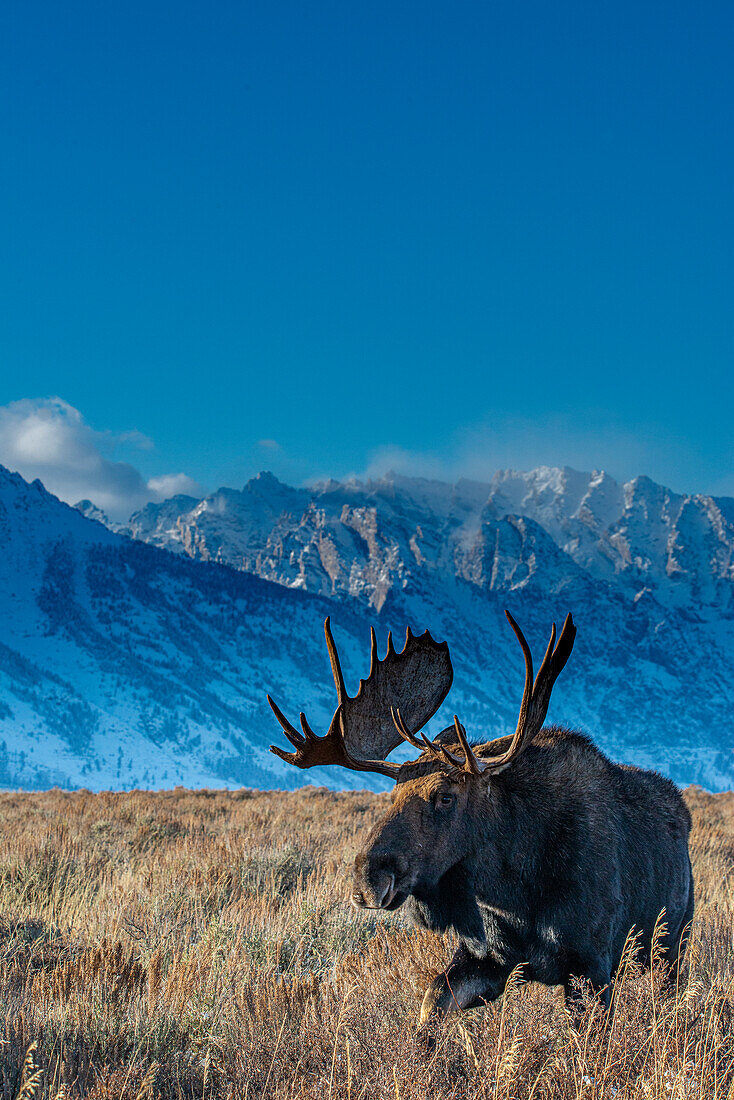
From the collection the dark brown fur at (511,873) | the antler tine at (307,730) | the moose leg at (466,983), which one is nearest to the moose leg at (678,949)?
the dark brown fur at (511,873)

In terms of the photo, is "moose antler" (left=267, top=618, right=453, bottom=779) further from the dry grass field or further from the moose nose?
the dry grass field

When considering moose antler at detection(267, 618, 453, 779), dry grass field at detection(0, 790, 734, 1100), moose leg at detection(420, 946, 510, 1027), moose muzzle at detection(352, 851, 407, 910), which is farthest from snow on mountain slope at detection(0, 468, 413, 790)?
moose muzzle at detection(352, 851, 407, 910)

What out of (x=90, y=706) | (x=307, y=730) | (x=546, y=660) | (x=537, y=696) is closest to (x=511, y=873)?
(x=537, y=696)

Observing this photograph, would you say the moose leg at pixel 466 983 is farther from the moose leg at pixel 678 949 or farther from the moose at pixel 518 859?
the moose leg at pixel 678 949

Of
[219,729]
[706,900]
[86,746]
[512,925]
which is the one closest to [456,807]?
[512,925]

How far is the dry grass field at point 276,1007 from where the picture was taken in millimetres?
3064

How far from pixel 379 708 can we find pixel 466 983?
1521mm

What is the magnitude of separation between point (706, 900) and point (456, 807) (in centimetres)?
468

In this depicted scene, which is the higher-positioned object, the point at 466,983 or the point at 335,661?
the point at 335,661

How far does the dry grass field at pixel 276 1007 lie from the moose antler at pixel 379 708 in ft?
3.72

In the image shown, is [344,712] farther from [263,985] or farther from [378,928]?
[378,928]

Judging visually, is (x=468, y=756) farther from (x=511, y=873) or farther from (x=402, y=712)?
(x=402, y=712)

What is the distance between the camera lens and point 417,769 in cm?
388

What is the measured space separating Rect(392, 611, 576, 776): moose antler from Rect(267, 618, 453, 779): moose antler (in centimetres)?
42
